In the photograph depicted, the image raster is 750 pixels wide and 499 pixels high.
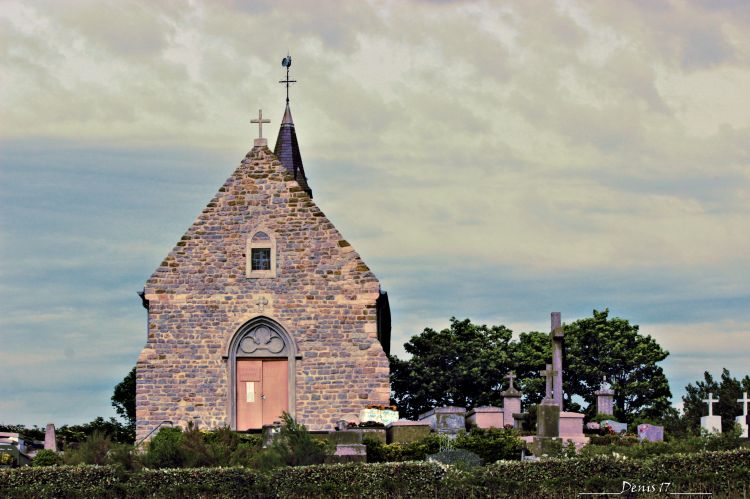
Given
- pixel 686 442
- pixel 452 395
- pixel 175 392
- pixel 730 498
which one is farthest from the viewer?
pixel 452 395

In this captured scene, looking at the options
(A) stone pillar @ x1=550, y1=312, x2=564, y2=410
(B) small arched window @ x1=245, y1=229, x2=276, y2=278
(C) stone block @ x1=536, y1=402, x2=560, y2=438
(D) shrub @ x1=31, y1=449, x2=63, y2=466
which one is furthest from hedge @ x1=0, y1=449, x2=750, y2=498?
(B) small arched window @ x1=245, y1=229, x2=276, y2=278

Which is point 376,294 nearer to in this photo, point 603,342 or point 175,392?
point 175,392

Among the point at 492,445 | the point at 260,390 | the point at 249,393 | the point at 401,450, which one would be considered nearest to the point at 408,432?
the point at 401,450

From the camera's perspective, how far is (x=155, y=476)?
95.6 feet

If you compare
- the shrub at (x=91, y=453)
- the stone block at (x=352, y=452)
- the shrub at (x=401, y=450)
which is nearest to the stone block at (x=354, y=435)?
the shrub at (x=401, y=450)

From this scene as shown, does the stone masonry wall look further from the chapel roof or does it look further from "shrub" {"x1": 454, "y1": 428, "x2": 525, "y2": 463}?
the chapel roof

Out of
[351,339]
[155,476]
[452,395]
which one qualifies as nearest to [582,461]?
[155,476]

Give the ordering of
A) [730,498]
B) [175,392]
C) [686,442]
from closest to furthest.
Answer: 1. [730,498]
2. [686,442]
3. [175,392]

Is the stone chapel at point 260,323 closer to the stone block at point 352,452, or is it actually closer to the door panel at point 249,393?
the door panel at point 249,393

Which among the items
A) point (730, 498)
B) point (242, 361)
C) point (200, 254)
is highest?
point (200, 254)

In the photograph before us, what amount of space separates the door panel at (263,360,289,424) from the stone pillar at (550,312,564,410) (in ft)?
24.1

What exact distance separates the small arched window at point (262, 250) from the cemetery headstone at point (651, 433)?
1124cm

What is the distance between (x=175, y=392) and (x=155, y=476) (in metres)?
12.1

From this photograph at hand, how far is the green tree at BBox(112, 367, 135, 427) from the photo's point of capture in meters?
53.4
